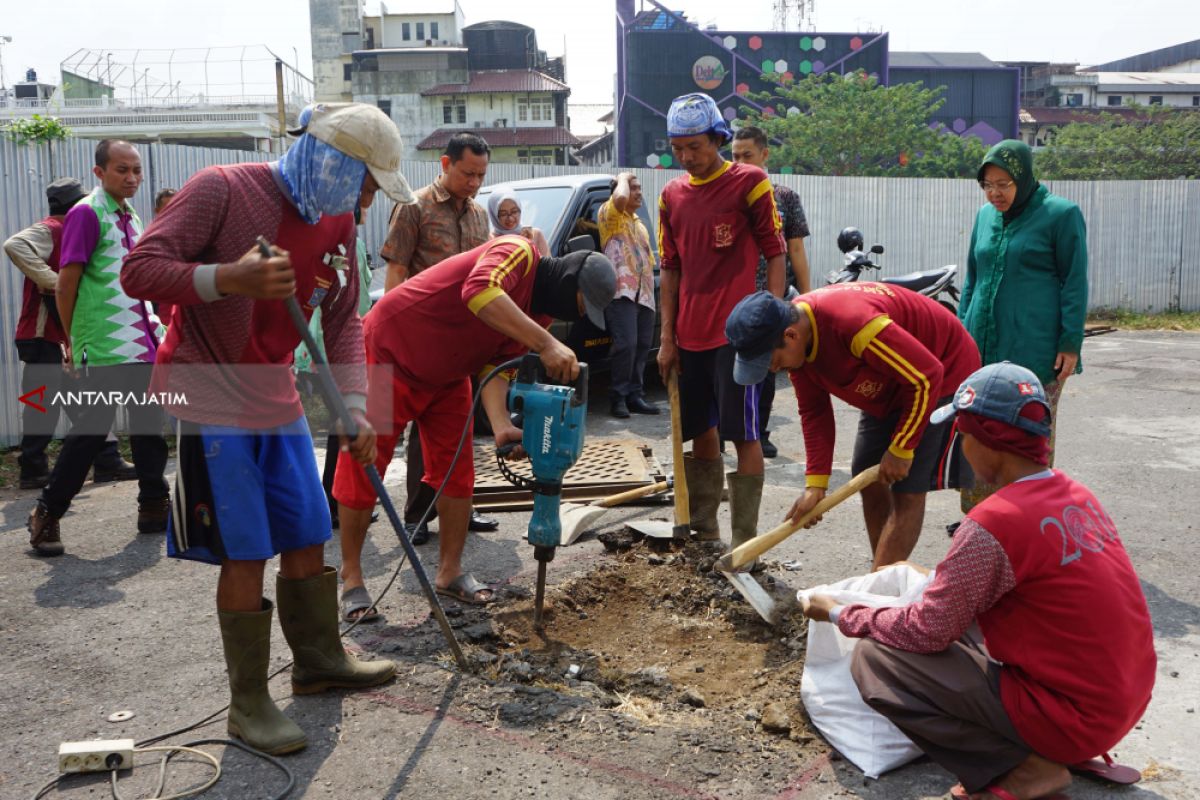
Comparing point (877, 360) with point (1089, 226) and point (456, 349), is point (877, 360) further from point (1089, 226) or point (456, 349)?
point (1089, 226)

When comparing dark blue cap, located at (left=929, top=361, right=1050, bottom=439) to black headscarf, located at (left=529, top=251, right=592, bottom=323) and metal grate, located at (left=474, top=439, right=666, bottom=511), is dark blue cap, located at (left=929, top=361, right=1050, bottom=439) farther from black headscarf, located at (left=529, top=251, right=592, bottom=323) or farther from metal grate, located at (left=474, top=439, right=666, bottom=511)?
metal grate, located at (left=474, top=439, right=666, bottom=511)

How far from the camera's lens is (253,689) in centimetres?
330

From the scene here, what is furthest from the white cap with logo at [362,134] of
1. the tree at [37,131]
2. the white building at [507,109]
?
the white building at [507,109]

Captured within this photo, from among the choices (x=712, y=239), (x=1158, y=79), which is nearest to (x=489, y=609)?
(x=712, y=239)

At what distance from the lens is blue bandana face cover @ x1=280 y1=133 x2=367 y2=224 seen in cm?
313

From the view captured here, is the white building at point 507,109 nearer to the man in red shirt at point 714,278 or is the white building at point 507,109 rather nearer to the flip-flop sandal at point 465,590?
the man in red shirt at point 714,278

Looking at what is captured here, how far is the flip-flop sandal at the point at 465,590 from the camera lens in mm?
4607

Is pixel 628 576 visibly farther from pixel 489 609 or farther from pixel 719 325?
pixel 719 325

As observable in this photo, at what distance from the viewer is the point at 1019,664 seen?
283 centimetres

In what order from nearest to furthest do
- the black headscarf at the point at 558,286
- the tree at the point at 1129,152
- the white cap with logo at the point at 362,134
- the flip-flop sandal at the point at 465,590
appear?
1. the white cap with logo at the point at 362,134
2. the black headscarf at the point at 558,286
3. the flip-flop sandal at the point at 465,590
4. the tree at the point at 1129,152

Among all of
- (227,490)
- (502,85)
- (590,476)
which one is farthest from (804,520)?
(502,85)

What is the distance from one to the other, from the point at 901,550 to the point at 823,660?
2.84 ft

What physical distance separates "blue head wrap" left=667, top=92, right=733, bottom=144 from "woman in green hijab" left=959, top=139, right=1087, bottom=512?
131 cm

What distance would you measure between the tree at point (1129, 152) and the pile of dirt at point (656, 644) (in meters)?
37.6
